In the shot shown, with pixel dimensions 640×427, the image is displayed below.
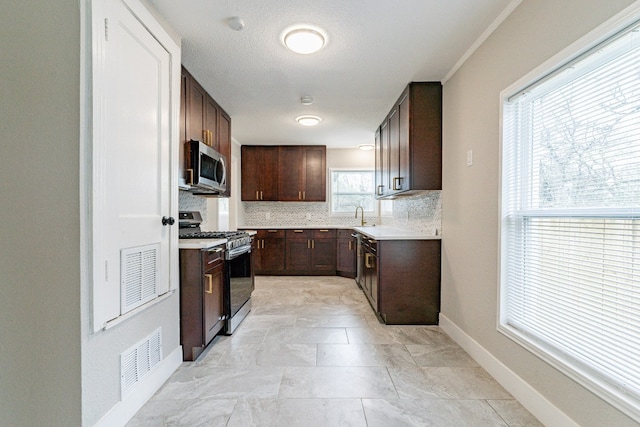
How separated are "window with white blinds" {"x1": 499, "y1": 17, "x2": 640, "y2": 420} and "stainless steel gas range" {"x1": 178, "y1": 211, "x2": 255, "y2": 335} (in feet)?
6.96

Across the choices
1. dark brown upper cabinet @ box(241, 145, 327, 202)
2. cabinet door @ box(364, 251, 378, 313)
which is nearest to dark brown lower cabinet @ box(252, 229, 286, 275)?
dark brown upper cabinet @ box(241, 145, 327, 202)

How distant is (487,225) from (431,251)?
3.07 ft

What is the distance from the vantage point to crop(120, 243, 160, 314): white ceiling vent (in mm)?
1513

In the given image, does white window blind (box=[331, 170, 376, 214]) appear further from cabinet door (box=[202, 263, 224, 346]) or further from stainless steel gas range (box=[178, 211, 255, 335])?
cabinet door (box=[202, 263, 224, 346])

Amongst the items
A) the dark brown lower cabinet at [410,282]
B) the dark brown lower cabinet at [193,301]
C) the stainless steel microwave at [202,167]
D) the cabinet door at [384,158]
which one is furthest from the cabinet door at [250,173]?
the dark brown lower cabinet at [193,301]

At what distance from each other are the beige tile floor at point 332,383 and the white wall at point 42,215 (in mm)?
560

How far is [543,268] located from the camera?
5.42 feet

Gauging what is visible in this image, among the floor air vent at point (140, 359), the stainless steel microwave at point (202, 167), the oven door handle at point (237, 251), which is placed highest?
the stainless steel microwave at point (202, 167)

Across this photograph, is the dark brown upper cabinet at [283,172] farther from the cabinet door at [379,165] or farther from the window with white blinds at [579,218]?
the window with white blinds at [579,218]

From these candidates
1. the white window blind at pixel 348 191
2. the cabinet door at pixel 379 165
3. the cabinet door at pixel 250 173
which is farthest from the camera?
the white window blind at pixel 348 191

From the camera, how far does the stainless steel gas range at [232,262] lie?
2.60 m

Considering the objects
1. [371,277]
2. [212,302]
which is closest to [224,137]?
[212,302]

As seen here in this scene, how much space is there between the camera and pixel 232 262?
2744 millimetres

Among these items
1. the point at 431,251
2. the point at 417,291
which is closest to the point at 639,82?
the point at 431,251
